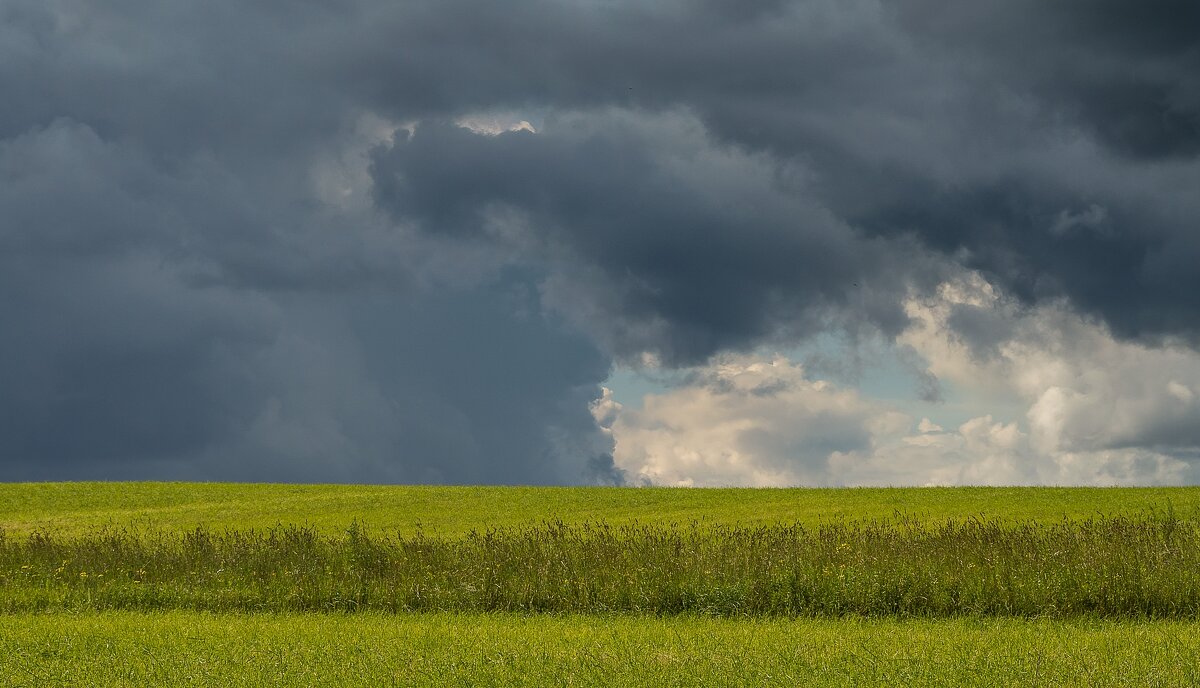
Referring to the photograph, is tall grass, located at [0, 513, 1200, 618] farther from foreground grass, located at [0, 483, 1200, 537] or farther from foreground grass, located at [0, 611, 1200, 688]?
foreground grass, located at [0, 483, 1200, 537]

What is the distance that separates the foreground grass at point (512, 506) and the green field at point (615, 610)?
11948 mm

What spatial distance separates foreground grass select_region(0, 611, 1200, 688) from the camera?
406 inches

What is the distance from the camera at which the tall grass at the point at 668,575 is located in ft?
52.6

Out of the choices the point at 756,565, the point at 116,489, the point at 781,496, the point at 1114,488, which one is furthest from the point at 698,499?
the point at 116,489

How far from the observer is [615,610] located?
646 inches

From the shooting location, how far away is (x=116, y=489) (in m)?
54.4

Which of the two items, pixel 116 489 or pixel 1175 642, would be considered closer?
pixel 1175 642

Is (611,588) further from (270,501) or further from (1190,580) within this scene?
(270,501)

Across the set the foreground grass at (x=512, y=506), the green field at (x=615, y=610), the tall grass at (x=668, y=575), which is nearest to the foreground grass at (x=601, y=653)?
the green field at (x=615, y=610)

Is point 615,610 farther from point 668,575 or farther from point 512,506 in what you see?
point 512,506

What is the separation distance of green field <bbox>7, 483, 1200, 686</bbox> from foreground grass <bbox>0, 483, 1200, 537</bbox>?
470 inches

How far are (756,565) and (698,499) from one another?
2821cm

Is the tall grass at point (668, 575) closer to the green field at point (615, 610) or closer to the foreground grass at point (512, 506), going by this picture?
the green field at point (615, 610)

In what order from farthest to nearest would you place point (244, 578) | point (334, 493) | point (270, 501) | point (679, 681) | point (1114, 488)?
point (334, 493)
point (270, 501)
point (1114, 488)
point (244, 578)
point (679, 681)
